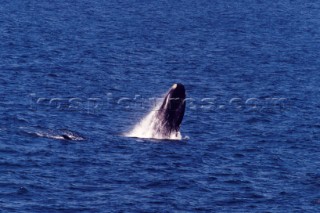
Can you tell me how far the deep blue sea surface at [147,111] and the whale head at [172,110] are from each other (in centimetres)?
145

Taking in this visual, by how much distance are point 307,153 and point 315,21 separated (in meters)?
106

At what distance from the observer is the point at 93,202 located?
241 feet

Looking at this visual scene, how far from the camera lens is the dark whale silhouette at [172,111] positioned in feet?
290

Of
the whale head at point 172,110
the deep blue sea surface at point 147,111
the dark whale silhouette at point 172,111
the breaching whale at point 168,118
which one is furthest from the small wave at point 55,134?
the whale head at point 172,110

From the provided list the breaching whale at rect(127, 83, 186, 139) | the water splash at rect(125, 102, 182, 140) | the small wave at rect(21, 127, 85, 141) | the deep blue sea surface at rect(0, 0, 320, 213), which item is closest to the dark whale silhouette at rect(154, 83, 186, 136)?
the breaching whale at rect(127, 83, 186, 139)

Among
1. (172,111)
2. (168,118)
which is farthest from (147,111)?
(172,111)

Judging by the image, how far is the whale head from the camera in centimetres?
8844

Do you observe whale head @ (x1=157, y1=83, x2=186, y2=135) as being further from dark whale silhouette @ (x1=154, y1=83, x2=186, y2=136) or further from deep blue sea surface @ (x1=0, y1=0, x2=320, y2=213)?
deep blue sea surface @ (x1=0, y1=0, x2=320, y2=213)

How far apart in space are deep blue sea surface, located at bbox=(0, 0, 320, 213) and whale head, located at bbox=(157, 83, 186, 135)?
4.75 ft

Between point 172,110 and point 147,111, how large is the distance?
18.4 meters

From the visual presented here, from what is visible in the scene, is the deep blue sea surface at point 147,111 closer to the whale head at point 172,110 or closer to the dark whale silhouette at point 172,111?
the dark whale silhouette at point 172,111

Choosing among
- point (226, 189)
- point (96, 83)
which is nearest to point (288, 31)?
point (96, 83)

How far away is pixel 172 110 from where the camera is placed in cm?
8938

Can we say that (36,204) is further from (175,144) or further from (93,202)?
(175,144)
